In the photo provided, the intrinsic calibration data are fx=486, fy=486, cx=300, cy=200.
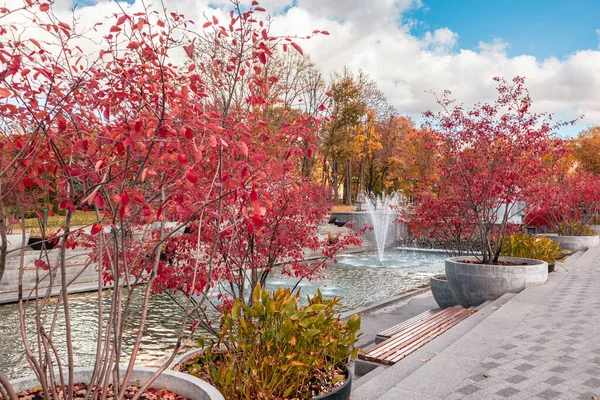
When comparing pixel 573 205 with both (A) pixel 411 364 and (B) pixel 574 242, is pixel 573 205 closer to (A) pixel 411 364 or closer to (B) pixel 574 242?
(B) pixel 574 242

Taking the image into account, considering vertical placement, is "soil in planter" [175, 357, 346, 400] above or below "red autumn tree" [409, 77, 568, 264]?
below

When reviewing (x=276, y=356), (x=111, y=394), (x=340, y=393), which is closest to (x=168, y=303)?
(x=111, y=394)

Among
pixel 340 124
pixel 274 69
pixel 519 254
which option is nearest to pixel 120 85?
pixel 519 254

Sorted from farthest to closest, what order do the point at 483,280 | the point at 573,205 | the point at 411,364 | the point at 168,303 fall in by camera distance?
the point at 573,205
the point at 168,303
the point at 483,280
the point at 411,364

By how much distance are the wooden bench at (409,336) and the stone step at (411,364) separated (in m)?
0.15

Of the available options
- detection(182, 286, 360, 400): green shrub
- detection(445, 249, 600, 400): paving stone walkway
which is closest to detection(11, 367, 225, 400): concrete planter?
detection(182, 286, 360, 400): green shrub

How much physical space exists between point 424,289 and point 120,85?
383 inches

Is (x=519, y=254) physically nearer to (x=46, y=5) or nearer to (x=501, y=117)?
(x=501, y=117)

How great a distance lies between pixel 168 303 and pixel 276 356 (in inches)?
278

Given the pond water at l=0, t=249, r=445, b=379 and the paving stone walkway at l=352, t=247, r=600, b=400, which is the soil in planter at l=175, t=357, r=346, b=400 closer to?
the paving stone walkway at l=352, t=247, r=600, b=400

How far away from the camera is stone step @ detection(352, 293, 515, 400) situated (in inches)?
149

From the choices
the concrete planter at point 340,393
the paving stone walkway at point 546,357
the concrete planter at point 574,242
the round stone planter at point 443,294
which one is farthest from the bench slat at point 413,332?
the concrete planter at point 574,242

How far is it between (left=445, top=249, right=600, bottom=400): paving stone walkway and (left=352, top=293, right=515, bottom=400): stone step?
48 cm

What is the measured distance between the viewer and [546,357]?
15.2 ft
